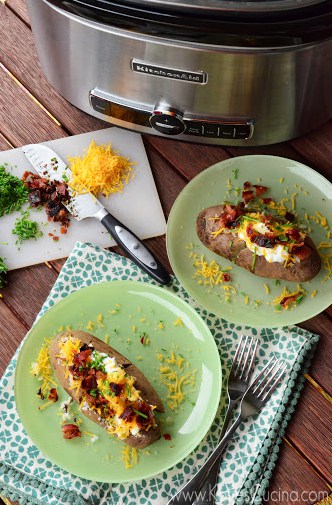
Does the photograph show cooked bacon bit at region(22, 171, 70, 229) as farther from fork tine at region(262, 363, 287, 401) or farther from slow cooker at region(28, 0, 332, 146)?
fork tine at region(262, 363, 287, 401)

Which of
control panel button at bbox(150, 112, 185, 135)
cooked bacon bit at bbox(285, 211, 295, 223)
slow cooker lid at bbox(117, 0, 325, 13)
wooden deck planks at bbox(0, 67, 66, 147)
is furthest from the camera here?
wooden deck planks at bbox(0, 67, 66, 147)

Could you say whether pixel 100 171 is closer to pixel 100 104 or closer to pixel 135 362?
pixel 100 104

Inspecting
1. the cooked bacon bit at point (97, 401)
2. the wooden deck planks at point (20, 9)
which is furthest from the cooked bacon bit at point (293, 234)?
the wooden deck planks at point (20, 9)

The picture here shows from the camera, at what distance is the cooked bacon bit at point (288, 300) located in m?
1.27

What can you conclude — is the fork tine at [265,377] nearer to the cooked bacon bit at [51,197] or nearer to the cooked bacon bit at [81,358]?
the cooked bacon bit at [81,358]

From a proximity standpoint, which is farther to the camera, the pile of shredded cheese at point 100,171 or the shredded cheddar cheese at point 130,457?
the pile of shredded cheese at point 100,171

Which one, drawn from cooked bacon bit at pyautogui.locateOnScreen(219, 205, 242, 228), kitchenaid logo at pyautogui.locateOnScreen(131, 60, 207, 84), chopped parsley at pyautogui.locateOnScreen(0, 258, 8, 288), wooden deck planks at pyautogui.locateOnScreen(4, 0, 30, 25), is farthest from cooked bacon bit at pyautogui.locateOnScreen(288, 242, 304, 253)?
wooden deck planks at pyautogui.locateOnScreen(4, 0, 30, 25)

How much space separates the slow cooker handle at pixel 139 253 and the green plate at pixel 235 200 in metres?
0.03

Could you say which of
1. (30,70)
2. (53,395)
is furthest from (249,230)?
(30,70)

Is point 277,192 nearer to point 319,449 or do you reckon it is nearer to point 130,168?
point 130,168

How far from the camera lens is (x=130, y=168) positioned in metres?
1.40

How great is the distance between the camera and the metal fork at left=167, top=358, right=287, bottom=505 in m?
1.20

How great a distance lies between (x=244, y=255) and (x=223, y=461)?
1.17ft

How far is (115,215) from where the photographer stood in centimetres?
138
